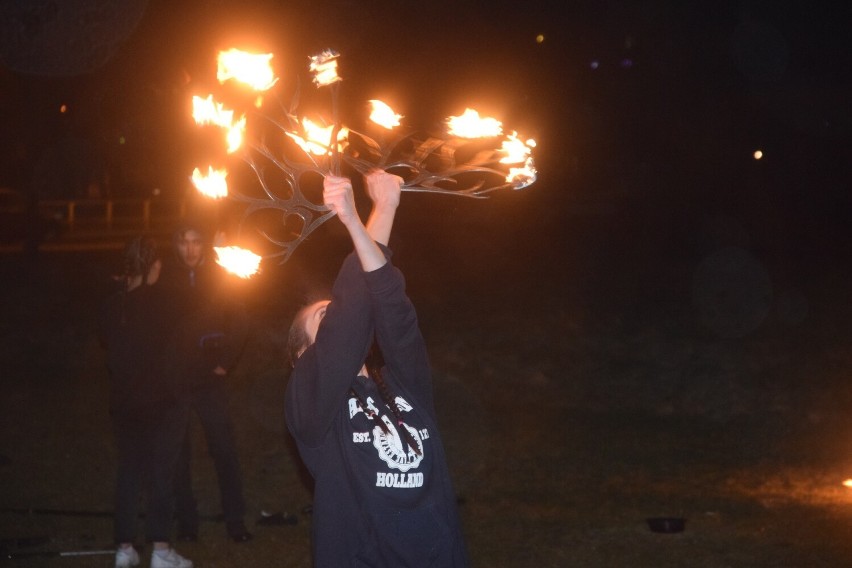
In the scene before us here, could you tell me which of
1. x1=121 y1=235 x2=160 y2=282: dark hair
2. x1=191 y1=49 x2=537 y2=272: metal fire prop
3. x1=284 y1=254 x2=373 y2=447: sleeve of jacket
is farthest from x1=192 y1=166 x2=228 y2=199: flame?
x1=121 y1=235 x2=160 y2=282: dark hair

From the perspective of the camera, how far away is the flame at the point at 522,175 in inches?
147

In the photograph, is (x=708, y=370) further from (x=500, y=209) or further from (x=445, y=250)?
(x=500, y=209)

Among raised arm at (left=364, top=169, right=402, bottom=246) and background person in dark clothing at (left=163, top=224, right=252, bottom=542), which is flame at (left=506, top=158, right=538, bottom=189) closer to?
raised arm at (left=364, top=169, right=402, bottom=246)

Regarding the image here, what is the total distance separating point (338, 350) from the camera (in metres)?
2.84

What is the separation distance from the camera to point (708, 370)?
496 inches

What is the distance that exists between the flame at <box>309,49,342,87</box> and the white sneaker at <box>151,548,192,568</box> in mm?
4101

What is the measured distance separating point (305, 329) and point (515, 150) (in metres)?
1.16

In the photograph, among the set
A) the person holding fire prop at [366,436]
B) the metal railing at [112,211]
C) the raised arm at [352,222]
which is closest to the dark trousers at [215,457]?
the person holding fire prop at [366,436]

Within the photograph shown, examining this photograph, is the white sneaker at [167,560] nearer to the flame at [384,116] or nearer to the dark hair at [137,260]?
the dark hair at [137,260]

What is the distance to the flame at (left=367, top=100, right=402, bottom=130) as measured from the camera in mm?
3879

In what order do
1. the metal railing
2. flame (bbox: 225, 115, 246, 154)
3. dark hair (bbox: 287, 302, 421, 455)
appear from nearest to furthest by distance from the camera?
dark hair (bbox: 287, 302, 421, 455), flame (bbox: 225, 115, 246, 154), the metal railing

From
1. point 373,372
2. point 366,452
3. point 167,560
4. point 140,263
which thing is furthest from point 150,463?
point 366,452

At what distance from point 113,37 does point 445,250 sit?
23.5 ft

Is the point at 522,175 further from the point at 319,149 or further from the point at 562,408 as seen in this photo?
the point at 562,408
